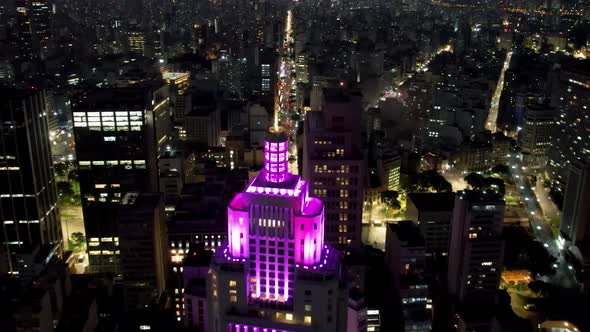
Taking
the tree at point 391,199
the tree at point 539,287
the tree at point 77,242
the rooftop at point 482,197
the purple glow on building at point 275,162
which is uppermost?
the purple glow on building at point 275,162

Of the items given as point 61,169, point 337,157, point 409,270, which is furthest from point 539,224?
point 61,169

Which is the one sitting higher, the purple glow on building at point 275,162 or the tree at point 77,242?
the purple glow on building at point 275,162

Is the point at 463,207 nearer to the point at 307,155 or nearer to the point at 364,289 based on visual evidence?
the point at 364,289

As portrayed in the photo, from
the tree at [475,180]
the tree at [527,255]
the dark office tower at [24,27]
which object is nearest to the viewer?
the tree at [527,255]

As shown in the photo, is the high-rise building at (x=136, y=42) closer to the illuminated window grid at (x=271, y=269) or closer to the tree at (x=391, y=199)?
the tree at (x=391, y=199)

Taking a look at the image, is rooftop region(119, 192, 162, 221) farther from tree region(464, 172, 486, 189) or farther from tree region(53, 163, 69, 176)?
tree region(464, 172, 486, 189)

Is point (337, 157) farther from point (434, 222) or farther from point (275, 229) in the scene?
point (275, 229)

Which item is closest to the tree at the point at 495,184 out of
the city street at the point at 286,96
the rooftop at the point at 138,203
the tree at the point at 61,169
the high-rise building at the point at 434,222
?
the high-rise building at the point at 434,222
